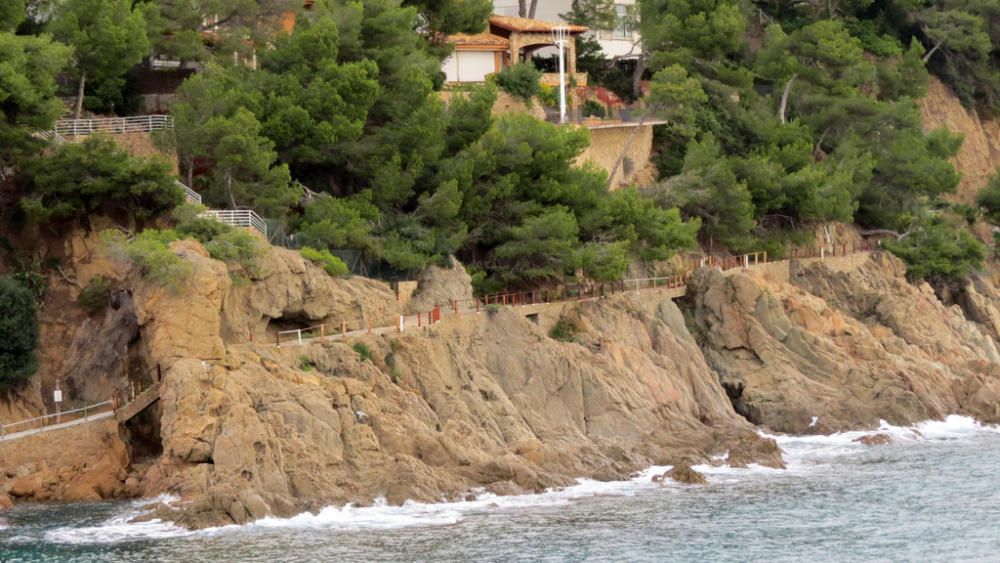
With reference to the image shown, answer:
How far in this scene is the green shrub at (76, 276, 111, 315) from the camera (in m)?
58.4

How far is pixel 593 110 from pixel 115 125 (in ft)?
76.7

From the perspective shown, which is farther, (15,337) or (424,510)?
(15,337)

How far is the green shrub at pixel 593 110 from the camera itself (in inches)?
3169

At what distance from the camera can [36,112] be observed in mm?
58312

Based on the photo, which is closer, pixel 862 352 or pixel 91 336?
pixel 91 336

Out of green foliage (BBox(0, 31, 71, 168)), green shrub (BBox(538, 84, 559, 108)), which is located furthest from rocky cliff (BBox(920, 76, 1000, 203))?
green foliage (BBox(0, 31, 71, 168))

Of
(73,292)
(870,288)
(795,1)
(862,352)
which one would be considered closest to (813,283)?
(870,288)

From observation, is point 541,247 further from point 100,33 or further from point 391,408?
point 100,33

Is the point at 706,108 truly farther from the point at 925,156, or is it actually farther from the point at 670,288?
the point at 670,288

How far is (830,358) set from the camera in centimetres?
6931

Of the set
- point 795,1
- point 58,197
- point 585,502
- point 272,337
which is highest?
point 795,1

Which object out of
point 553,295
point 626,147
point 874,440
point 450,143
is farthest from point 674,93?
point 874,440

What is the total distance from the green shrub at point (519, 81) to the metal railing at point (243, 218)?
20266 mm

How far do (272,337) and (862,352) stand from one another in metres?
22.3
